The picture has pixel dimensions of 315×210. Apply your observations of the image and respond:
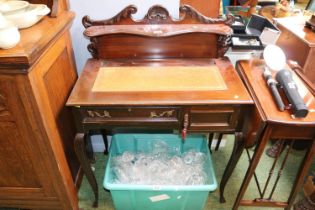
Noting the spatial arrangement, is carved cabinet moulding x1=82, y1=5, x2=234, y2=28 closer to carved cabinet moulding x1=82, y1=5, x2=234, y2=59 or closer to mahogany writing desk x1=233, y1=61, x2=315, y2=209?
carved cabinet moulding x1=82, y1=5, x2=234, y2=59

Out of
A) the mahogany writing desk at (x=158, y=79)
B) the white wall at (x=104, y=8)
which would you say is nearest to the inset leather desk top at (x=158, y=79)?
the mahogany writing desk at (x=158, y=79)

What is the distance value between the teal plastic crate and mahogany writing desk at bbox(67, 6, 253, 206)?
0.58ft

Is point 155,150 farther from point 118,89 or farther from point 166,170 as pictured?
point 118,89

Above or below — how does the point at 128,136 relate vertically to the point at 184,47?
below

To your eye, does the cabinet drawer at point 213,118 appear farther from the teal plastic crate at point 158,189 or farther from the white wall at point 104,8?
the white wall at point 104,8

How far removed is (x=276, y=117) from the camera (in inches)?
37.0

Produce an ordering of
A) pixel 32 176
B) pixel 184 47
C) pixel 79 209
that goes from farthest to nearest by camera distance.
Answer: pixel 79 209, pixel 184 47, pixel 32 176

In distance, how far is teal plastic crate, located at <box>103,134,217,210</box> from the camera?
118 centimetres

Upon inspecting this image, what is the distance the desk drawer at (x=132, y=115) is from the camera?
1000 mm

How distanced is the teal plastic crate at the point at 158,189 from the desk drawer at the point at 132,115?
0.35 meters

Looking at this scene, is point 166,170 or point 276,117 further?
point 166,170

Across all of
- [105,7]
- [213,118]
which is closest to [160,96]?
[213,118]

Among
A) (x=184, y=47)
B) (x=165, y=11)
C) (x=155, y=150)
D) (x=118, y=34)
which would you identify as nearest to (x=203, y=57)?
(x=184, y=47)

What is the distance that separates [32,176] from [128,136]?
568 millimetres
